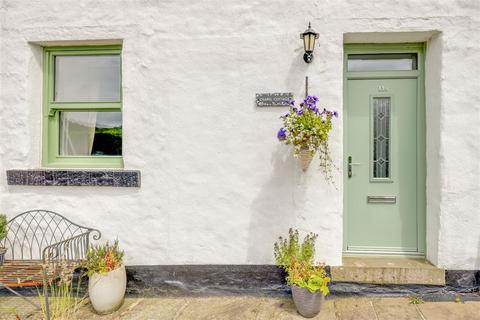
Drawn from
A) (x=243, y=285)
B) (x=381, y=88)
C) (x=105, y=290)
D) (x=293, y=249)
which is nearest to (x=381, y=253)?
(x=293, y=249)

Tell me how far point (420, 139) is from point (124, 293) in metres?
3.73

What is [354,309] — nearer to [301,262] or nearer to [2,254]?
[301,262]

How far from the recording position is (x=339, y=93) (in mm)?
3598

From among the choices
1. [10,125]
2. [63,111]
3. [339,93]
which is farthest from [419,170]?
[10,125]

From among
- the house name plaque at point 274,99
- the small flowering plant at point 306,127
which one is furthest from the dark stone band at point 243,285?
the house name plaque at point 274,99

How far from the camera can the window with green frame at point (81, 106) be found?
156 inches

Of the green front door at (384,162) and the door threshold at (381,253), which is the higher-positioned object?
the green front door at (384,162)

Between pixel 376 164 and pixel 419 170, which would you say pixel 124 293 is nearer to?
pixel 376 164

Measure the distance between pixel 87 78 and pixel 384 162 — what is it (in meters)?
3.70

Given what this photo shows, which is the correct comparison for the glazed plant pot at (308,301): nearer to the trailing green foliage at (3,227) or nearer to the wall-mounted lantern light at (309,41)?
the wall-mounted lantern light at (309,41)

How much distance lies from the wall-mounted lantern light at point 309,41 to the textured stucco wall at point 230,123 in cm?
9

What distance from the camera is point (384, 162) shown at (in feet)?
12.6

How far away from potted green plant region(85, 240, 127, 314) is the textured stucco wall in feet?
1.09

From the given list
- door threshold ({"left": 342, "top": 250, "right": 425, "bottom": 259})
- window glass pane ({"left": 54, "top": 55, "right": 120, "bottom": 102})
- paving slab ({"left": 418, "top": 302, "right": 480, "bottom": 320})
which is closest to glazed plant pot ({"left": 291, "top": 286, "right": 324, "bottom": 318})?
door threshold ({"left": 342, "top": 250, "right": 425, "bottom": 259})
